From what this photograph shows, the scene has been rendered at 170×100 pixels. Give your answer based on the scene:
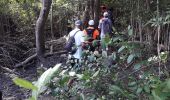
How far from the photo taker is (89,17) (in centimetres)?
1366

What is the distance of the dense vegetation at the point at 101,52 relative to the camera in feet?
8.53

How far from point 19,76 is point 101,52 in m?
6.07

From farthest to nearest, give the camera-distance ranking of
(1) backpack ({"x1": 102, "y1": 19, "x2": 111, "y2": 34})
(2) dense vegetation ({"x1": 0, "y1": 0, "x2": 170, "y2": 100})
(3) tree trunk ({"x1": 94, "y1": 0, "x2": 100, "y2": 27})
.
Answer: (3) tree trunk ({"x1": 94, "y1": 0, "x2": 100, "y2": 27}) < (1) backpack ({"x1": 102, "y1": 19, "x2": 111, "y2": 34}) < (2) dense vegetation ({"x1": 0, "y1": 0, "x2": 170, "y2": 100})

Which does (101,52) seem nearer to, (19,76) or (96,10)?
(19,76)

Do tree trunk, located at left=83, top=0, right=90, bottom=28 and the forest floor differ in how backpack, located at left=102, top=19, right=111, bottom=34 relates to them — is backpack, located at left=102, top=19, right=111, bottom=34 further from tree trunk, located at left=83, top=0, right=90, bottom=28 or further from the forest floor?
tree trunk, located at left=83, top=0, right=90, bottom=28

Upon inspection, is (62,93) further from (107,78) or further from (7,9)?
(7,9)

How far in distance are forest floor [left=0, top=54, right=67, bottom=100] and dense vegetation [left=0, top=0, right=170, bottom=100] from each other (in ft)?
0.69

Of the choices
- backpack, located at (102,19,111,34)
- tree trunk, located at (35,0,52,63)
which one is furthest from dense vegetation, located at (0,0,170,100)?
backpack, located at (102,19,111,34)

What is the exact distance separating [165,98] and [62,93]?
1.70m

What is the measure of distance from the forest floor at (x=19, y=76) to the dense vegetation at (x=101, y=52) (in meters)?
0.21

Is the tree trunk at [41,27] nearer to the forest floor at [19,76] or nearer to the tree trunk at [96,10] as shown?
the forest floor at [19,76]

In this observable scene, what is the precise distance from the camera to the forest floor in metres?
8.20

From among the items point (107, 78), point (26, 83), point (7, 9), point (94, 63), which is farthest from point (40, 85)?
point (7, 9)

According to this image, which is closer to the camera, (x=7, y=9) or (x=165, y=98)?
(x=165, y=98)
